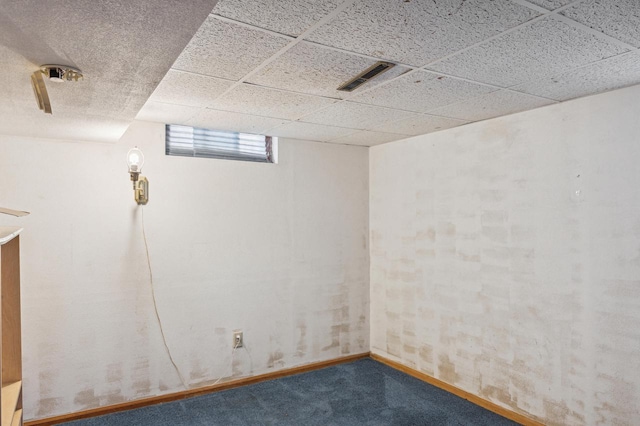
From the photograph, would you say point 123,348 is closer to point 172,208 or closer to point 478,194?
point 172,208

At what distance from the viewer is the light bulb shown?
323 centimetres

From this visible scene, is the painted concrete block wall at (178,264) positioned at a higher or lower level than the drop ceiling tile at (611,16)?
lower

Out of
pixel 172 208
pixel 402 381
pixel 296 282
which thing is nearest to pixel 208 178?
pixel 172 208

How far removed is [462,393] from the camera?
138 inches

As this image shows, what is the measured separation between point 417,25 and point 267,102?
1363mm

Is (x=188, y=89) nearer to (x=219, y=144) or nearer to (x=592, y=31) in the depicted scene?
(x=219, y=144)

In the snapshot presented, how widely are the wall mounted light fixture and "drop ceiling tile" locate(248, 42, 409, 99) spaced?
140cm

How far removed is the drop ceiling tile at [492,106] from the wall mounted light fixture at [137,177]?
229cm

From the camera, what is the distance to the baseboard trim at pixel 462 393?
3.05 meters

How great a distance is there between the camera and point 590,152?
2703 mm

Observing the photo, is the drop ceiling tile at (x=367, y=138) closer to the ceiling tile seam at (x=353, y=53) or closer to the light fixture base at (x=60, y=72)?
the ceiling tile seam at (x=353, y=53)

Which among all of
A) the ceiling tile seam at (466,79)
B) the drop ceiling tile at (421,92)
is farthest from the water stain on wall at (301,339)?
the ceiling tile seam at (466,79)

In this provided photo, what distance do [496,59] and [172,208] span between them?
8.65 ft

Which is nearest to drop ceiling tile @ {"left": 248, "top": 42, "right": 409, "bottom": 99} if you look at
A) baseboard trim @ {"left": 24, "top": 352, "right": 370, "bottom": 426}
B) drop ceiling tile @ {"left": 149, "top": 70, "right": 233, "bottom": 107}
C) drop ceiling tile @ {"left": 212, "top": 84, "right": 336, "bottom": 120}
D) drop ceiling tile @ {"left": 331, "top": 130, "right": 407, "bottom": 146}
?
drop ceiling tile @ {"left": 212, "top": 84, "right": 336, "bottom": 120}
